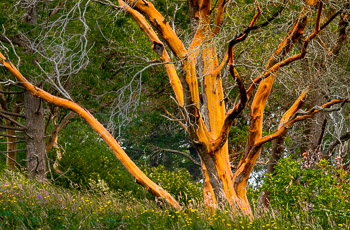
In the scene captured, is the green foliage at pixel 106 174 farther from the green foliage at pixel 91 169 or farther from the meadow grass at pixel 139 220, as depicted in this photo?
the meadow grass at pixel 139 220

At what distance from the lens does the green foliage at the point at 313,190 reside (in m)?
6.41

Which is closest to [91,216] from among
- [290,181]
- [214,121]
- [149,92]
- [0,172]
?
[290,181]

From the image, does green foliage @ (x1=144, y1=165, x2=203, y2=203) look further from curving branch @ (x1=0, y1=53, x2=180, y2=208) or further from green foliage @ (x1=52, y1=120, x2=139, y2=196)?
curving branch @ (x1=0, y1=53, x2=180, y2=208)

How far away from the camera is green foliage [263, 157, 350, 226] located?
641 centimetres

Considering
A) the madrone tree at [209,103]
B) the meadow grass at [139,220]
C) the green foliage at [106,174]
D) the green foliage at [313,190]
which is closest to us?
the meadow grass at [139,220]

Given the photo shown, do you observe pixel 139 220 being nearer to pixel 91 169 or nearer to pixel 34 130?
pixel 34 130

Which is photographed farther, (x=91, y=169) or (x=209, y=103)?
(x=91, y=169)

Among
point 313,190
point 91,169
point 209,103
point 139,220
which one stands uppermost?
point 209,103

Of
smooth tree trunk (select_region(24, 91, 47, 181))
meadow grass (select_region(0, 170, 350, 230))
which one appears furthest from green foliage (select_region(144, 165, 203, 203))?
meadow grass (select_region(0, 170, 350, 230))

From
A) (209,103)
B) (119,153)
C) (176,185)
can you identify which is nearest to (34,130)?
(176,185)

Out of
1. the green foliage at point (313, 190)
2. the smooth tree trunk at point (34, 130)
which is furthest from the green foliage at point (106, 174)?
the green foliage at point (313, 190)

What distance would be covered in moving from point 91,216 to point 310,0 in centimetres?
544

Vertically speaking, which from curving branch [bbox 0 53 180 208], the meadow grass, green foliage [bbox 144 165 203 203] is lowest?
the meadow grass

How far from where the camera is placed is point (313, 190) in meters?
7.00
